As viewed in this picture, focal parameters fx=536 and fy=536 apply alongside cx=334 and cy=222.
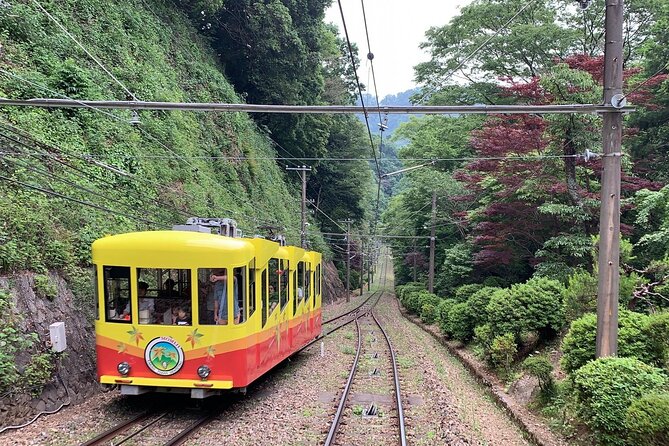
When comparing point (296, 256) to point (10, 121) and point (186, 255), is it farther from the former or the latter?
point (10, 121)

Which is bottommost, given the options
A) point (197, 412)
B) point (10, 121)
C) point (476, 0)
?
point (197, 412)

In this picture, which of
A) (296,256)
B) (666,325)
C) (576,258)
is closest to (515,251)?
(576,258)

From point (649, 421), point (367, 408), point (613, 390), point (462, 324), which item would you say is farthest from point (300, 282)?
point (649, 421)

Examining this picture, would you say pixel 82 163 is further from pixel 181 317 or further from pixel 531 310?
pixel 531 310

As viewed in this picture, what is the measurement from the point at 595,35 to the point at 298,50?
591 inches

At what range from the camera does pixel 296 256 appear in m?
12.6

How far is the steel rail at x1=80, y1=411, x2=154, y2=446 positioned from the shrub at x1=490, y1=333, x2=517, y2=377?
7459 mm

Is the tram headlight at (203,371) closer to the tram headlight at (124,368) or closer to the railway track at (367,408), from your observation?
the tram headlight at (124,368)

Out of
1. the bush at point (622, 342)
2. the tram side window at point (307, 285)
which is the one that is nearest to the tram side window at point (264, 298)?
the tram side window at point (307, 285)

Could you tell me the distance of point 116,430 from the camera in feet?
23.6

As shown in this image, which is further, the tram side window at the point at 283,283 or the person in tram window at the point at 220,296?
the tram side window at the point at 283,283

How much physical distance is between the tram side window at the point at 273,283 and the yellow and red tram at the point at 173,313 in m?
1.58

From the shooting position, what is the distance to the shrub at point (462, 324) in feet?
55.0

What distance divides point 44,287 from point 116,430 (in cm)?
293
